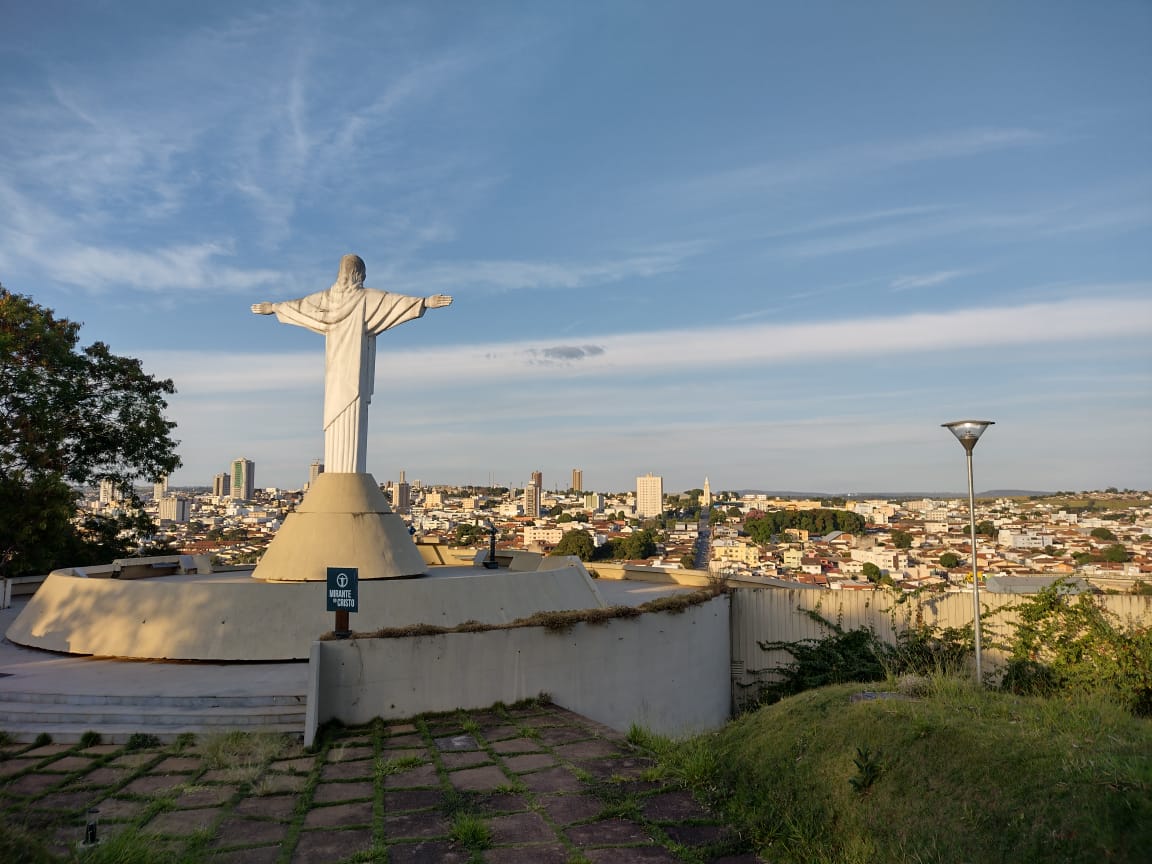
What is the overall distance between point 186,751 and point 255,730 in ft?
2.68

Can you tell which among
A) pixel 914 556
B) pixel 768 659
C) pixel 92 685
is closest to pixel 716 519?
pixel 914 556

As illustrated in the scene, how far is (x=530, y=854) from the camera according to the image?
207 inches

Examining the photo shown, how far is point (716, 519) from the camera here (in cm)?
11069

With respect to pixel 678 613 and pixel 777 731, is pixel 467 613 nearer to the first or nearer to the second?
pixel 678 613

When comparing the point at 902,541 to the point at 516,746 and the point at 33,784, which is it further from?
the point at 33,784

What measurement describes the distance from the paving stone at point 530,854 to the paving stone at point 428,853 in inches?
7.0

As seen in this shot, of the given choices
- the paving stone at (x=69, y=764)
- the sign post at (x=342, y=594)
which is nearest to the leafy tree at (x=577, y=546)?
the sign post at (x=342, y=594)

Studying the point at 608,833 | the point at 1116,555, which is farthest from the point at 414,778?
the point at 1116,555

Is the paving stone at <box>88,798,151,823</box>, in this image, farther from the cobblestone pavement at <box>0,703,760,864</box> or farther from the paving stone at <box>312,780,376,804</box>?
the paving stone at <box>312,780,376,804</box>

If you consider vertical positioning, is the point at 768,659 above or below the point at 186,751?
below

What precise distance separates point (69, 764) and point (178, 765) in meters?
1.11

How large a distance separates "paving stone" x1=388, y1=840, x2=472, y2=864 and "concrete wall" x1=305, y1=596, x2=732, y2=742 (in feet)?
10.4

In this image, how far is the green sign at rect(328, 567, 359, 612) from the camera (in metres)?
9.38

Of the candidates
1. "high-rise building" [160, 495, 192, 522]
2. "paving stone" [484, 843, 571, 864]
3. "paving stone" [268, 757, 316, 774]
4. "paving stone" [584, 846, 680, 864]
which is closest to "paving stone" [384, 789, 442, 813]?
"paving stone" [484, 843, 571, 864]
